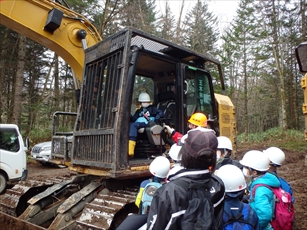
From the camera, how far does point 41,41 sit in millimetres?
5301

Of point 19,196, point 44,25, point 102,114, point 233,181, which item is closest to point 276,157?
point 233,181

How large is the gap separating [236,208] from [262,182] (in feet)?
2.25

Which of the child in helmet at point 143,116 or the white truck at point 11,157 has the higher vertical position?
the child in helmet at point 143,116

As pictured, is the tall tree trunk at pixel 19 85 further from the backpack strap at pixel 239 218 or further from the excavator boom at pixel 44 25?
the backpack strap at pixel 239 218

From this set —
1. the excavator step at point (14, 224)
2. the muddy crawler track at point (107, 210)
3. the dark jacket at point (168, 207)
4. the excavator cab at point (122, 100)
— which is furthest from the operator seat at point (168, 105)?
the dark jacket at point (168, 207)

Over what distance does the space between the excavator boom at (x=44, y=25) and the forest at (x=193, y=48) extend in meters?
11.6

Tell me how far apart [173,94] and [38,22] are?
9.41 feet

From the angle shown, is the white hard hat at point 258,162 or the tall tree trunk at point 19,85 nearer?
the white hard hat at point 258,162

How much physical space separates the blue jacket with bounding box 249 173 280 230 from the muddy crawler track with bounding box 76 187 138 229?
1.56 metres

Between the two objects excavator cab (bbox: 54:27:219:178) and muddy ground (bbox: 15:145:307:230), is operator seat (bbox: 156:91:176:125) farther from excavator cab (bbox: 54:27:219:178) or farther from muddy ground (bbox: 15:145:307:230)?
muddy ground (bbox: 15:145:307:230)

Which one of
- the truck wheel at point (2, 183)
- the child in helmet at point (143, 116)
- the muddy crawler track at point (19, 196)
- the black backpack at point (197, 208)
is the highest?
the child in helmet at point (143, 116)

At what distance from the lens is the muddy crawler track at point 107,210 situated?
338 cm

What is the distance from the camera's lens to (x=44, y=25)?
5.16 m

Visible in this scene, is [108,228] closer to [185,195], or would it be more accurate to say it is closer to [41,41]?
[185,195]
